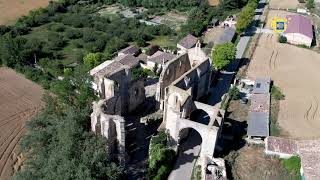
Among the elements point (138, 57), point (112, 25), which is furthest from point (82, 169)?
point (112, 25)

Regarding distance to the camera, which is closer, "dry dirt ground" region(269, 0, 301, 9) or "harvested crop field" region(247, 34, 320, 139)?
"harvested crop field" region(247, 34, 320, 139)

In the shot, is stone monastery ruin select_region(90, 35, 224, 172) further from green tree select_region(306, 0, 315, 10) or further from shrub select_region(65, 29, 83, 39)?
green tree select_region(306, 0, 315, 10)

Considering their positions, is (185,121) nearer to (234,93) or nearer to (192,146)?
(192,146)

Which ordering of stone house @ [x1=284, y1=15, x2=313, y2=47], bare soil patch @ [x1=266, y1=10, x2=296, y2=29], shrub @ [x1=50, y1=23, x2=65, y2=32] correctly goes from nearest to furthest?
stone house @ [x1=284, y1=15, x2=313, y2=47] → shrub @ [x1=50, y1=23, x2=65, y2=32] → bare soil patch @ [x1=266, y1=10, x2=296, y2=29]

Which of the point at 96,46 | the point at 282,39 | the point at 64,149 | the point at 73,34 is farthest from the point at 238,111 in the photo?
the point at 73,34

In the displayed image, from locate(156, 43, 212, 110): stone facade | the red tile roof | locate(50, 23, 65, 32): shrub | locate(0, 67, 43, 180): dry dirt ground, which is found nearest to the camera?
locate(0, 67, 43, 180): dry dirt ground

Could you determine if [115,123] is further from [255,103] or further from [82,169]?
[255,103]

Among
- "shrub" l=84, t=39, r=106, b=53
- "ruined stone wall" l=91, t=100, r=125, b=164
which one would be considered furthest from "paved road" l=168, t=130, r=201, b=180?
"shrub" l=84, t=39, r=106, b=53

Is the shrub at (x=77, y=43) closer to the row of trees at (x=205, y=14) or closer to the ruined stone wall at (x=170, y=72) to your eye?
the row of trees at (x=205, y=14)
